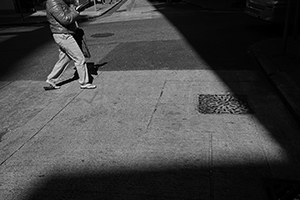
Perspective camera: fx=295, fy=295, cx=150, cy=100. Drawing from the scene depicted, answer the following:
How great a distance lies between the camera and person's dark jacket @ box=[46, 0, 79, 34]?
5.34 meters

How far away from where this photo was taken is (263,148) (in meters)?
3.68

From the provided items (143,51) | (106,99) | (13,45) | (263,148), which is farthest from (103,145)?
(13,45)

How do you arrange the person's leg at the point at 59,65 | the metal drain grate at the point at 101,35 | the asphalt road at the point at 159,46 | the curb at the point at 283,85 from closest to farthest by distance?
1. the curb at the point at 283,85
2. the person's leg at the point at 59,65
3. the asphalt road at the point at 159,46
4. the metal drain grate at the point at 101,35

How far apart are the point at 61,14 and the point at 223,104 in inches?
130

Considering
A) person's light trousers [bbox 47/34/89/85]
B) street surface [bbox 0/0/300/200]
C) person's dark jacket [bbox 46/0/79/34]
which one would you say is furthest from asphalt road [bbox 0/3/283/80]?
person's dark jacket [bbox 46/0/79/34]

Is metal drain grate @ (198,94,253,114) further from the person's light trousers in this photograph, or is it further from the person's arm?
the person's arm

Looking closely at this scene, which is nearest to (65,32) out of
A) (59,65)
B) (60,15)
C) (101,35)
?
(60,15)

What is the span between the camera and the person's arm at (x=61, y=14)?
210 inches

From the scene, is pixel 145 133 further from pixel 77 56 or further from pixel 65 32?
pixel 65 32

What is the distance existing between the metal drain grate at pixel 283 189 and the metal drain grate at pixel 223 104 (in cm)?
173

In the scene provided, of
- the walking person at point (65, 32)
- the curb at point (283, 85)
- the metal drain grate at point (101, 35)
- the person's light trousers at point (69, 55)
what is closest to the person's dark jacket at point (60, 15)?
the walking person at point (65, 32)

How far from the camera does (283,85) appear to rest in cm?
523

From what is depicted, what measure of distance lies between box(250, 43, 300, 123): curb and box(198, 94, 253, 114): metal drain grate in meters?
0.60

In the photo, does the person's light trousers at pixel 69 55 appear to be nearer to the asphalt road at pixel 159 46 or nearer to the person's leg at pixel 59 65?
the person's leg at pixel 59 65
